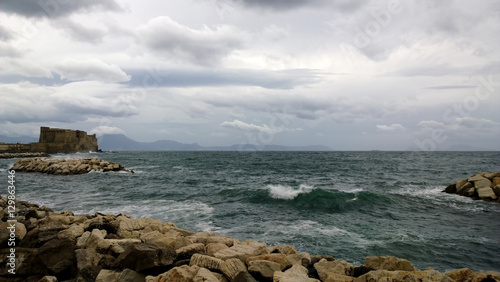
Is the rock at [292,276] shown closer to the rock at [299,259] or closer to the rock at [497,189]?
the rock at [299,259]

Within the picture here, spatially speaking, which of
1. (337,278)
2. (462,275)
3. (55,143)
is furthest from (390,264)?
(55,143)

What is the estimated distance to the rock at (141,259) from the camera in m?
5.45

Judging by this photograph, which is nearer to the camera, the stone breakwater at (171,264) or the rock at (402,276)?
the rock at (402,276)

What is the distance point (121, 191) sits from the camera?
73.9ft

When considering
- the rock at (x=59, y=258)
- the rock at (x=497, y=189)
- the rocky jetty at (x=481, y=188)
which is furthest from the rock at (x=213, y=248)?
the rock at (x=497, y=189)

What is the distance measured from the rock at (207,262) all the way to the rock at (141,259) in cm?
49

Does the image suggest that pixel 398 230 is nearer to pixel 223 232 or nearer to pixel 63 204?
pixel 223 232

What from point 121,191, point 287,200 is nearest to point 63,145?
point 121,191

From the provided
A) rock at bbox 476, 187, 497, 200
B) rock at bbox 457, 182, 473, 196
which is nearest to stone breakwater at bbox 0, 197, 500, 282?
rock at bbox 476, 187, 497, 200

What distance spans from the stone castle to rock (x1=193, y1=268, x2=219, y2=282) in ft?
364

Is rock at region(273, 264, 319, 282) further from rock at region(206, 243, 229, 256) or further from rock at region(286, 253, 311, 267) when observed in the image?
rock at region(206, 243, 229, 256)

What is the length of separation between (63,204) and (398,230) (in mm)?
18082

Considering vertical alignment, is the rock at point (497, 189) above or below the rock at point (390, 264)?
below

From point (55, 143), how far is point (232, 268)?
118899 mm
